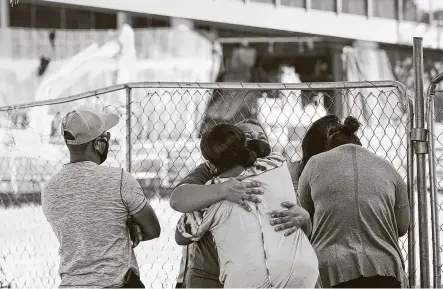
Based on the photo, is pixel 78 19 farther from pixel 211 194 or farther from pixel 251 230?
pixel 251 230

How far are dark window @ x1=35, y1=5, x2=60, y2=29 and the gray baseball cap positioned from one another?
26102 millimetres

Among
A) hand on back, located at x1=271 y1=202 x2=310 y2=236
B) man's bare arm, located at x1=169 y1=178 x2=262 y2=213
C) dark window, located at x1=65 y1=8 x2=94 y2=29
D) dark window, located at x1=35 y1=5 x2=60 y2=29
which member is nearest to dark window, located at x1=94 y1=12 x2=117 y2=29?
dark window, located at x1=65 y1=8 x2=94 y2=29

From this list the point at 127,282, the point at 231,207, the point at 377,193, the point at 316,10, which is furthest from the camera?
the point at 316,10

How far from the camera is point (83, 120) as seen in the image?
388 cm

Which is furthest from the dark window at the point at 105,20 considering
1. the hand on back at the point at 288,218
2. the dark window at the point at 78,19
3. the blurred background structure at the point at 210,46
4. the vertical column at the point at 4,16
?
the hand on back at the point at 288,218

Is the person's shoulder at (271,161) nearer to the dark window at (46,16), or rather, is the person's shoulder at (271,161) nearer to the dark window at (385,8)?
the dark window at (46,16)

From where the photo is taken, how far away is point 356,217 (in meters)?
3.97

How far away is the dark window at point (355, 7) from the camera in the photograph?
113 feet

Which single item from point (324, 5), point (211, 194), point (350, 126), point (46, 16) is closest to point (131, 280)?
point (211, 194)

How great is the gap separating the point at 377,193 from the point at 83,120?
151cm

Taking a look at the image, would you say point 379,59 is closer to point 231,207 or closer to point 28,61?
point 28,61

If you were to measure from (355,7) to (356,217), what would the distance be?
105 ft

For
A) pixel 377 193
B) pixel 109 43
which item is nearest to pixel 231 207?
pixel 377 193

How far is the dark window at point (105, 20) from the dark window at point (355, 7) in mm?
10381
